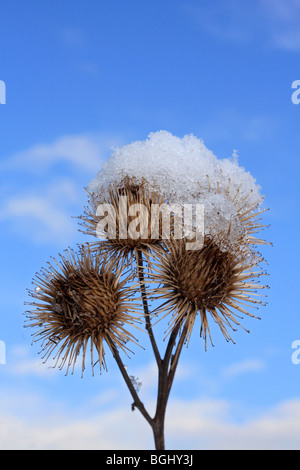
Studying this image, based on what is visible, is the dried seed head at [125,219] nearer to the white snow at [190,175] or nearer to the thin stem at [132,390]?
the white snow at [190,175]

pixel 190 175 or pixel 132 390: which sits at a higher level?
pixel 190 175

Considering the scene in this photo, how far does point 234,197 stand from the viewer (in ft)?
11.5

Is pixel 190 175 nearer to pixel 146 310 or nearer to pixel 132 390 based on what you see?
pixel 146 310

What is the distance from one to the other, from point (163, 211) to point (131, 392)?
120 centimetres

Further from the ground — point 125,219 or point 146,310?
point 125,219

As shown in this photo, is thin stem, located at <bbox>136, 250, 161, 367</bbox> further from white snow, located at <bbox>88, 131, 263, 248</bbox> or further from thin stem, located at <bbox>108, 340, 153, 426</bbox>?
white snow, located at <bbox>88, 131, 263, 248</bbox>

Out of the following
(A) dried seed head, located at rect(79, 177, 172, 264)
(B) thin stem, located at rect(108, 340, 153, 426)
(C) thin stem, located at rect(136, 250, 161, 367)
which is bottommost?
(B) thin stem, located at rect(108, 340, 153, 426)

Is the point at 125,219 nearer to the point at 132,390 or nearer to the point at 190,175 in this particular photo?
the point at 190,175

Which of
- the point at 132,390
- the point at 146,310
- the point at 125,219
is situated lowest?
the point at 132,390

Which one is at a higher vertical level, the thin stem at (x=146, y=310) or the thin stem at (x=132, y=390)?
the thin stem at (x=146, y=310)

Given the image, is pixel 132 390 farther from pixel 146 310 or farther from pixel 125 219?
pixel 125 219

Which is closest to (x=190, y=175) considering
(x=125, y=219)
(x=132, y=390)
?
(x=125, y=219)
